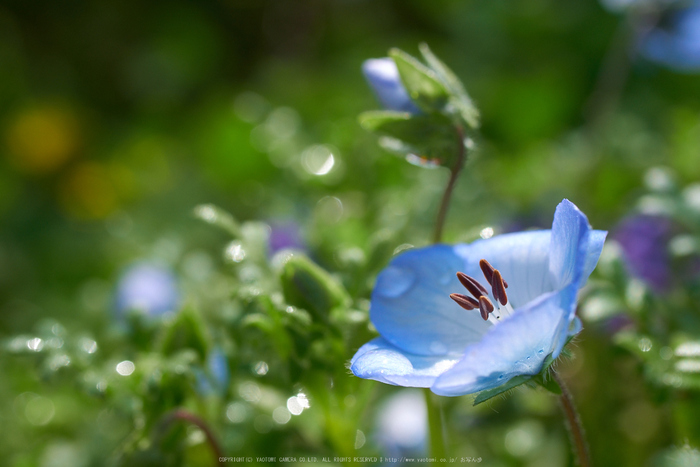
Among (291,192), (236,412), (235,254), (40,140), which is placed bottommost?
(236,412)

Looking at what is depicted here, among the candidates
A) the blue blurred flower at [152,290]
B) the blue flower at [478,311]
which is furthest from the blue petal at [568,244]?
the blue blurred flower at [152,290]

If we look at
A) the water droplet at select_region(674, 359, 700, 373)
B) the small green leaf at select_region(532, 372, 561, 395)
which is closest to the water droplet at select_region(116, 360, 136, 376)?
the small green leaf at select_region(532, 372, 561, 395)

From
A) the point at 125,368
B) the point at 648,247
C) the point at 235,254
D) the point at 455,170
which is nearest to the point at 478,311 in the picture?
the point at 455,170

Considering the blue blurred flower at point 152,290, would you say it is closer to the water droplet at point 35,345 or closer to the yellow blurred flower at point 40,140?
the water droplet at point 35,345

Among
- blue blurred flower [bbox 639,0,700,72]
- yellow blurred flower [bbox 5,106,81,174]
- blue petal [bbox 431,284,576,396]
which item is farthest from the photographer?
yellow blurred flower [bbox 5,106,81,174]

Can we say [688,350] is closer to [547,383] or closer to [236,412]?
[547,383]

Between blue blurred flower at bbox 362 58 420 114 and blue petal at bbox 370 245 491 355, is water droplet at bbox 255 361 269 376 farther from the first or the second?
blue blurred flower at bbox 362 58 420 114
